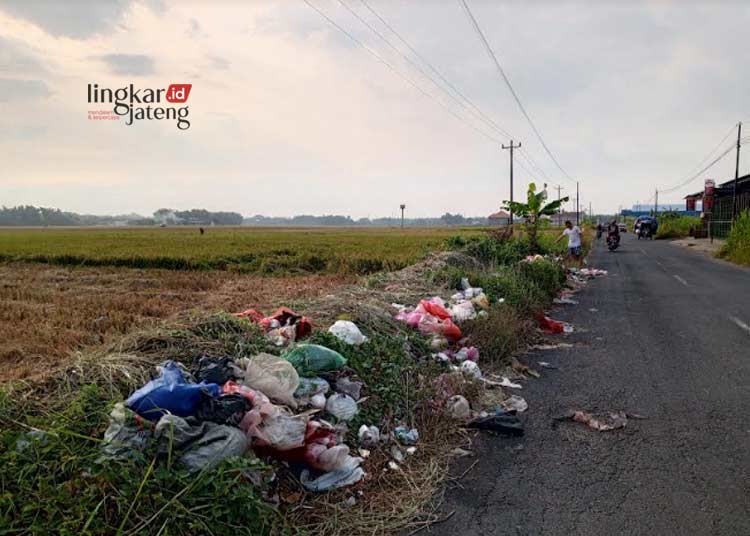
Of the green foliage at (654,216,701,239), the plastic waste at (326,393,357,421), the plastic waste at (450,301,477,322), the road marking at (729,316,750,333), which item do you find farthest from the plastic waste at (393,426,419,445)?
the green foliage at (654,216,701,239)

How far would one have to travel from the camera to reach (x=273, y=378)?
369 centimetres

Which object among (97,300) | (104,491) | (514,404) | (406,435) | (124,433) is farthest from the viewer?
(97,300)

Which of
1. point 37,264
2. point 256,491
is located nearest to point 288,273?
point 37,264

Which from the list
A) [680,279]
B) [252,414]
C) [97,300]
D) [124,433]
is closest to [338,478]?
[252,414]

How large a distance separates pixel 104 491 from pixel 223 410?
30.5 inches

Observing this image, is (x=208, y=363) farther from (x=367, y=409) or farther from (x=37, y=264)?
(x=37, y=264)

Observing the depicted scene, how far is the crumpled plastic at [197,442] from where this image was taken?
9.13 ft

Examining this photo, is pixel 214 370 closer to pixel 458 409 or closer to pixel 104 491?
pixel 104 491

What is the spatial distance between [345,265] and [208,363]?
1530cm

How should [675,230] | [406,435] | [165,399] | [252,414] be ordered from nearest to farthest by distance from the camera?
[165,399] → [252,414] → [406,435] → [675,230]

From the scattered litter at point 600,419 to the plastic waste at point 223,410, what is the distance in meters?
2.86

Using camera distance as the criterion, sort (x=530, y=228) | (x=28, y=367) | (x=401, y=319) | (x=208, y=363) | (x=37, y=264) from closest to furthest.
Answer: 1. (x=208, y=363)
2. (x=28, y=367)
3. (x=401, y=319)
4. (x=530, y=228)
5. (x=37, y=264)

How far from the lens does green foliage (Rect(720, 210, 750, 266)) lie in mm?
19328

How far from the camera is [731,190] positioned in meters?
35.2
